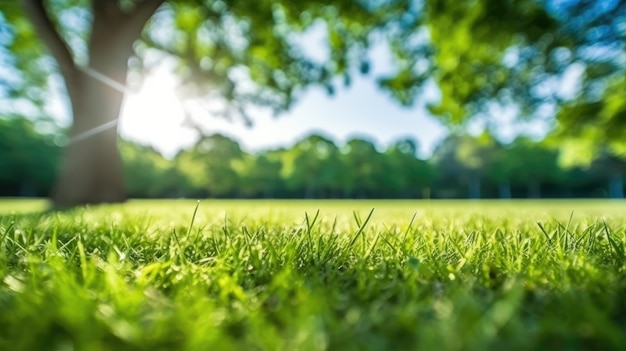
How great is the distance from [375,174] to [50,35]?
40.0 metres

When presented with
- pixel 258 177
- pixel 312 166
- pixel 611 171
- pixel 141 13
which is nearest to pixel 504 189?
pixel 611 171

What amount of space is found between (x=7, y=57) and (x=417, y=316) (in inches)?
483

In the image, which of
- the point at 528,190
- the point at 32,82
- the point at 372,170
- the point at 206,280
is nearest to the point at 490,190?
the point at 528,190

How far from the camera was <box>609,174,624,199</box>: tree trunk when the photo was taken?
138ft

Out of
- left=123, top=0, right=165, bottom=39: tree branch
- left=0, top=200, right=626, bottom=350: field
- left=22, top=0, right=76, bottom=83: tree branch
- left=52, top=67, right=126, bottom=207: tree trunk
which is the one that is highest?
left=123, top=0, right=165, bottom=39: tree branch

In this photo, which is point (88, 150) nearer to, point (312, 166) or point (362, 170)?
Result: point (312, 166)

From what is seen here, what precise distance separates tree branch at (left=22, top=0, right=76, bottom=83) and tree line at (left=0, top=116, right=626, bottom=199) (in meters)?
32.9

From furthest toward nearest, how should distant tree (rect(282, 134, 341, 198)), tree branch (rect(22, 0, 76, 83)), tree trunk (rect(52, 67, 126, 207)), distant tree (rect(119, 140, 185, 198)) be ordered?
distant tree (rect(282, 134, 341, 198)) < distant tree (rect(119, 140, 185, 198)) < tree trunk (rect(52, 67, 126, 207)) < tree branch (rect(22, 0, 76, 83))

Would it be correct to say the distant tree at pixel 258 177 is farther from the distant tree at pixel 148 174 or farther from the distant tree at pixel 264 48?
the distant tree at pixel 264 48

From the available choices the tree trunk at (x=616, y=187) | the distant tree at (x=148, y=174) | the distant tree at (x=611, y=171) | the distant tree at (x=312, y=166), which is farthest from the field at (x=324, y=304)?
the tree trunk at (x=616, y=187)

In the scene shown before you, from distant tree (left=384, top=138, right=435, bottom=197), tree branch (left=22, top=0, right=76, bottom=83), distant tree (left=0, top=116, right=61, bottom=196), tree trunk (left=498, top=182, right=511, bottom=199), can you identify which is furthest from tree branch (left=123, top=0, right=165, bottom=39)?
tree trunk (left=498, top=182, right=511, bottom=199)

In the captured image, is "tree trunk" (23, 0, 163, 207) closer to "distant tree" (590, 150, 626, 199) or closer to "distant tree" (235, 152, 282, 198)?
"distant tree" (235, 152, 282, 198)

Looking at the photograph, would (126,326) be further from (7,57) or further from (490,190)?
(490,190)

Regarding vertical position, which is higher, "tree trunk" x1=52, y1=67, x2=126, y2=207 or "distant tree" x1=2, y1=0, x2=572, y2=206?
"distant tree" x1=2, y1=0, x2=572, y2=206
